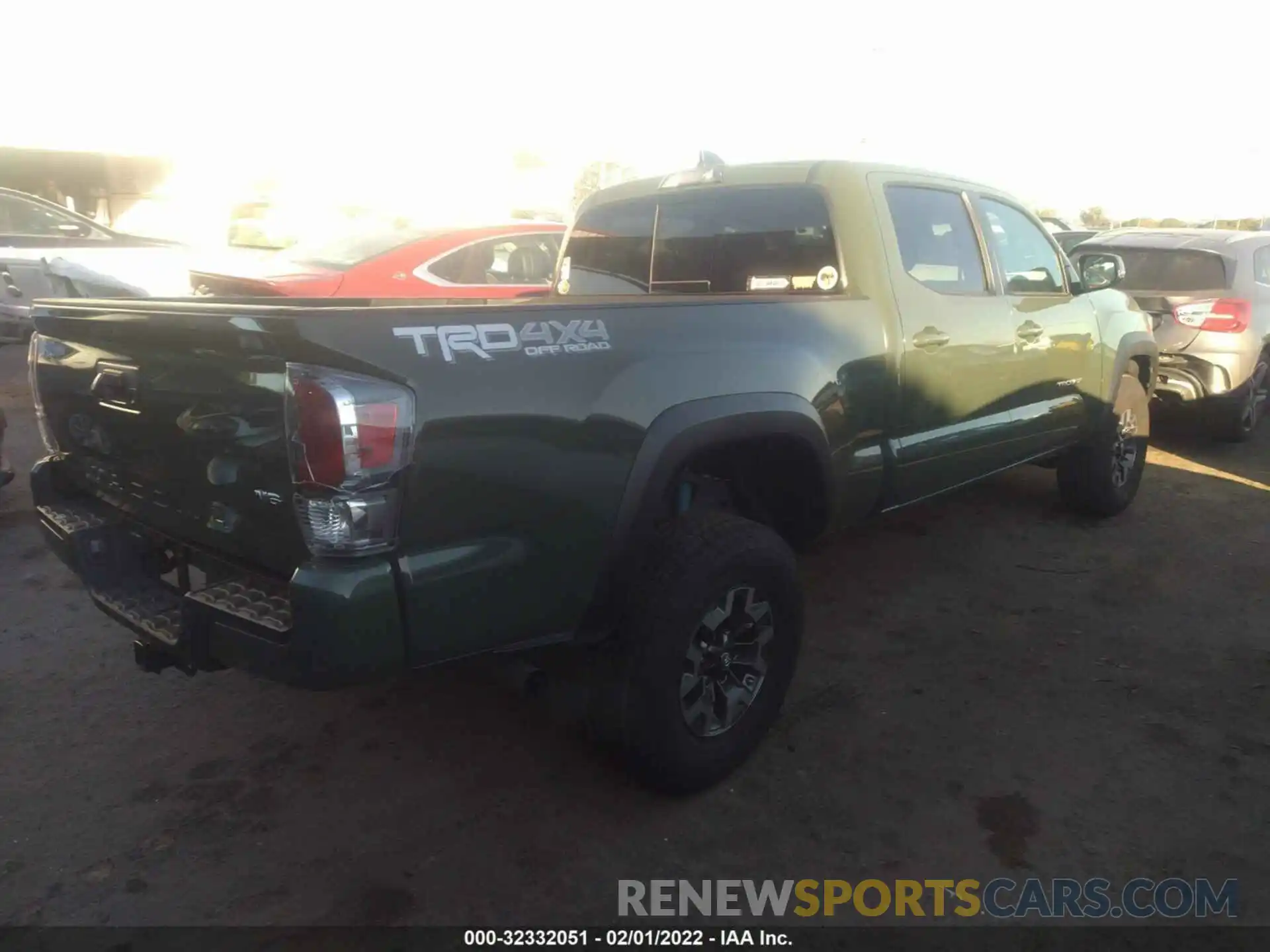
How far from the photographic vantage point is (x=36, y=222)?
9.07 m

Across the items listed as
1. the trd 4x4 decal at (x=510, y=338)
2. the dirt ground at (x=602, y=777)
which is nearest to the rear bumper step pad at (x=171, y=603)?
the dirt ground at (x=602, y=777)

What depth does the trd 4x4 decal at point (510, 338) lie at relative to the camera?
2.06 metres

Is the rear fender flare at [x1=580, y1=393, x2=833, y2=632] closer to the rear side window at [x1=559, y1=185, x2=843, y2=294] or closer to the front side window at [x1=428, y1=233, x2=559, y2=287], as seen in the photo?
the rear side window at [x1=559, y1=185, x2=843, y2=294]

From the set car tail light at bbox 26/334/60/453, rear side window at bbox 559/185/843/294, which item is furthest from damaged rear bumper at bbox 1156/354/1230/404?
car tail light at bbox 26/334/60/453

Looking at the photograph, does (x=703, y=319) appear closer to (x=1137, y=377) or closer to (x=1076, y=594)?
(x=1076, y=594)

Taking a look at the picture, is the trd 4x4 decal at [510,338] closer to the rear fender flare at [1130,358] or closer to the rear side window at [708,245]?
the rear side window at [708,245]

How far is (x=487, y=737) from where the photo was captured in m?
3.09

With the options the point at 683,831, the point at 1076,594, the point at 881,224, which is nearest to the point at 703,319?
the point at 881,224

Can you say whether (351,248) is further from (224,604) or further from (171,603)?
(224,604)

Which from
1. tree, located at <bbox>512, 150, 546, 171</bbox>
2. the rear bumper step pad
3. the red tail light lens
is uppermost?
tree, located at <bbox>512, 150, 546, 171</bbox>

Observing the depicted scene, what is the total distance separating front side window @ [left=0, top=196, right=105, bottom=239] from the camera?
8961mm

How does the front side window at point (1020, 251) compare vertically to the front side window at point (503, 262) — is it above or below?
above

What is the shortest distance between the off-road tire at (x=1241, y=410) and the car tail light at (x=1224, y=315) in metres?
0.46

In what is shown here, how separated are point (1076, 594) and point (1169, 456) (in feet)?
10.6
